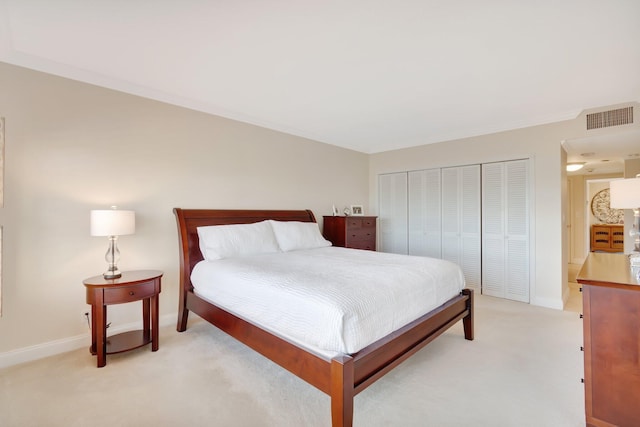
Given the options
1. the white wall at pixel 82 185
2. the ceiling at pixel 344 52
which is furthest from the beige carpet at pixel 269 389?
the ceiling at pixel 344 52

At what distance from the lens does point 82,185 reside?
2.65 metres

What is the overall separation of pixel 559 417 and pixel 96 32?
3872mm

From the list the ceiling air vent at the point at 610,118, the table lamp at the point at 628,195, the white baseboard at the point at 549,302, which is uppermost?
the ceiling air vent at the point at 610,118

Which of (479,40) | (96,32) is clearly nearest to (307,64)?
(479,40)

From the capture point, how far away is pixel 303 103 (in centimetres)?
337

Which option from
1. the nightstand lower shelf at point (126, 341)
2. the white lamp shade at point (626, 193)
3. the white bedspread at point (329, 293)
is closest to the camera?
the white bedspread at point (329, 293)

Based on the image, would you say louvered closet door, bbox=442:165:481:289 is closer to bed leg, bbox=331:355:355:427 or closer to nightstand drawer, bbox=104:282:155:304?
bed leg, bbox=331:355:355:427

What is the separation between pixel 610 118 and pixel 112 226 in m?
5.26

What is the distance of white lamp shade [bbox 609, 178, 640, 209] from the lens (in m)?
2.07

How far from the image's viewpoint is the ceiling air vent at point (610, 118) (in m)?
3.27

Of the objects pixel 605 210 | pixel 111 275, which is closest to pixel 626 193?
pixel 111 275

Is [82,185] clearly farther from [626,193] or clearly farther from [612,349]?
[626,193]

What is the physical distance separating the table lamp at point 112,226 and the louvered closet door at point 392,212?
410 cm

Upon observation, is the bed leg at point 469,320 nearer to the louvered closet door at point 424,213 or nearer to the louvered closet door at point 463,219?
the louvered closet door at point 463,219
